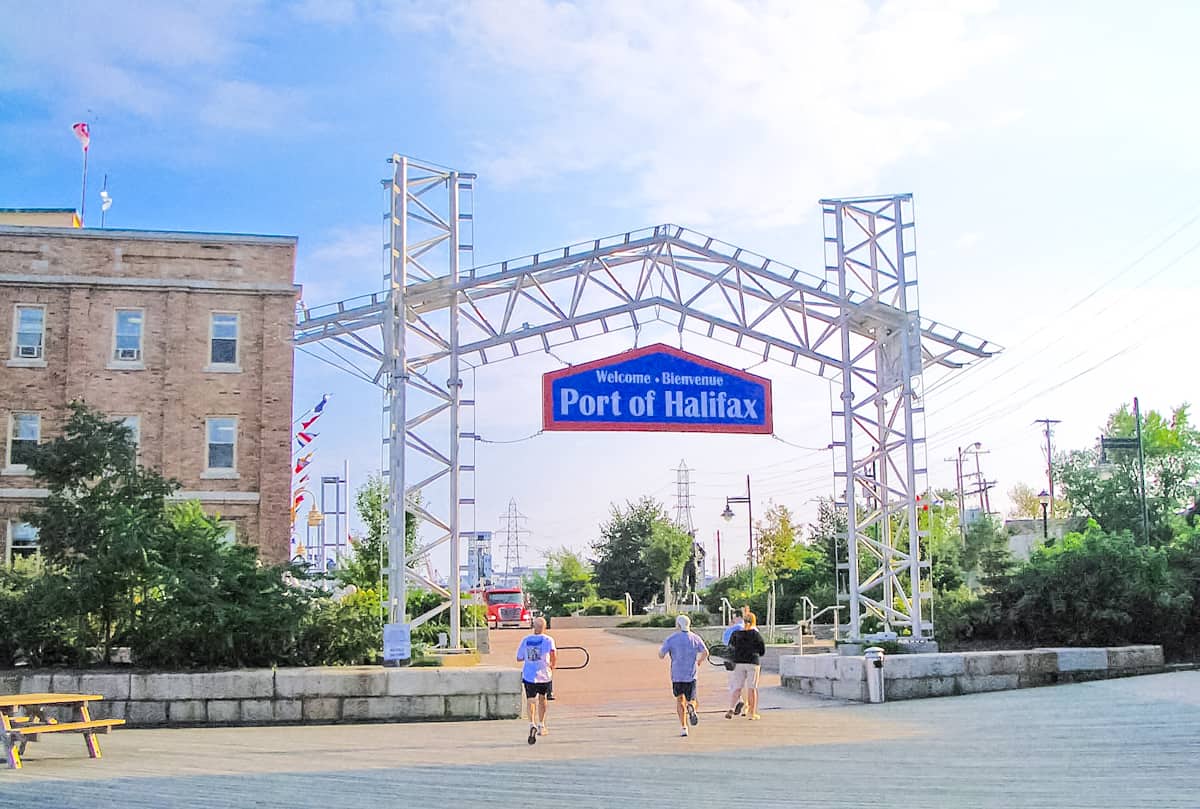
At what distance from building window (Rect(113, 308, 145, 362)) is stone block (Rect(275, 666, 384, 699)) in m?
14.5

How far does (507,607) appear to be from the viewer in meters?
55.2

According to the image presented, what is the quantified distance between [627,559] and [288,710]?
5315 cm

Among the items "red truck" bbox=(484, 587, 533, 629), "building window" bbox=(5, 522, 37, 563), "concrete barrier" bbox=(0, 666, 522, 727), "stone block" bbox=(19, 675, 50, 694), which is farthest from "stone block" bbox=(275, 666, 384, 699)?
"red truck" bbox=(484, 587, 533, 629)

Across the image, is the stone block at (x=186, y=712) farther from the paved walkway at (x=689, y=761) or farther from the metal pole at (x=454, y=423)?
the metal pole at (x=454, y=423)

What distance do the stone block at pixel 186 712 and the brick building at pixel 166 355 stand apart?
12.1 meters

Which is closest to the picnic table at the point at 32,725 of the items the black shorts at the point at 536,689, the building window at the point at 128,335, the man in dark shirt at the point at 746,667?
the black shorts at the point at 536,689

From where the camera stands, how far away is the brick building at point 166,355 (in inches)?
1068

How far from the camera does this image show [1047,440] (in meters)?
70.8

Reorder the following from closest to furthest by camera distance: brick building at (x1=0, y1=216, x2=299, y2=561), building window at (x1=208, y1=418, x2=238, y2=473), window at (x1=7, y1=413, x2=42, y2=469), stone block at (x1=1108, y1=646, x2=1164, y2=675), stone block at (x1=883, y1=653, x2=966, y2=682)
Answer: stone block at (x1=883, y1=653, x2=966, y2=682) < stone block at (x1=1108, y1=646, x2=1164, y2=675) < window at (x1=7, y1=413, x2=42, y2=469) < brick building at (x1=0, y1=216, x2=299, y2=561) < building window at (x1=208, y1=418, x2=238, y2=473)

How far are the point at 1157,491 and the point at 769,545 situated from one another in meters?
26.8

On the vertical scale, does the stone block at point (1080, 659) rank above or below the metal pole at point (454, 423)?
below

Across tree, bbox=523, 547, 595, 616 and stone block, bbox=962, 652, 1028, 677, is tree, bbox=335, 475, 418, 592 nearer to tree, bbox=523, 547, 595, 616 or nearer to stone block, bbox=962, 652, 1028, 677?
stone block, bbox=962, 652, 1028, 677

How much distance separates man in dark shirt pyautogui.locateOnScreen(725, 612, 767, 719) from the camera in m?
15.7

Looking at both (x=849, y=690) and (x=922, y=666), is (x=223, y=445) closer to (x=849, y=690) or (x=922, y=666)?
(x=849, y=690)
